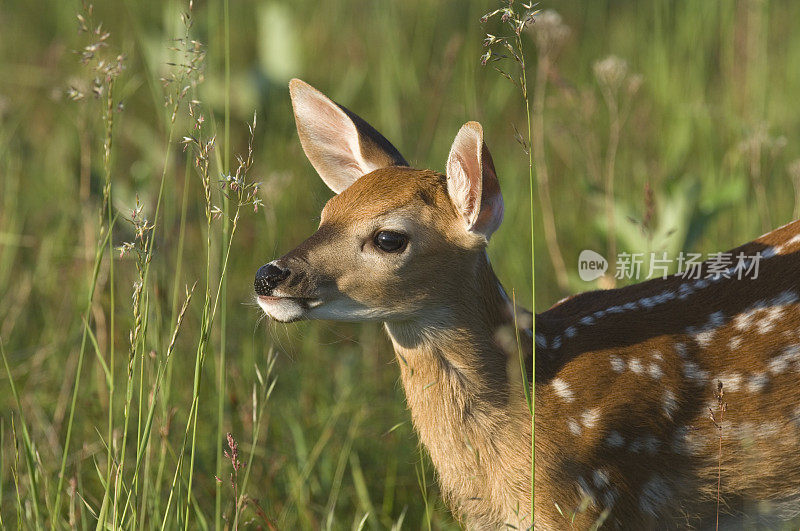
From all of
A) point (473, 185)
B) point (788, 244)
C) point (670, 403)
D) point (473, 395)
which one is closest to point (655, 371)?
point (670, 403)

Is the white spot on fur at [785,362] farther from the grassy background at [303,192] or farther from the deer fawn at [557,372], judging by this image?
the grassy background at [303,192]

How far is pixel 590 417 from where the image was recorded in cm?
266

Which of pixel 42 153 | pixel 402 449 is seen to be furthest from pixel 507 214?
pixel 42 153

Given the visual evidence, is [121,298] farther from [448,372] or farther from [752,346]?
[752,346]

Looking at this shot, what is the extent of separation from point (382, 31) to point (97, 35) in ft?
12.7

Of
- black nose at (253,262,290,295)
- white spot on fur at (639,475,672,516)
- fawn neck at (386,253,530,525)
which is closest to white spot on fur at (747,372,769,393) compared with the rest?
white spot on fur at (639,475,672,516)

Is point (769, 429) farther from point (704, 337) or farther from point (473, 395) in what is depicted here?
point (473, 395)

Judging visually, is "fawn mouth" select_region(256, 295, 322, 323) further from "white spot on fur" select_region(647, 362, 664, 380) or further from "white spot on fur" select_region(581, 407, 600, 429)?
"white spot on fur" select_region(647, 362, 664, 380)

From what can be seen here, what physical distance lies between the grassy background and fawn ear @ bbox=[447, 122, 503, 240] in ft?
1.75

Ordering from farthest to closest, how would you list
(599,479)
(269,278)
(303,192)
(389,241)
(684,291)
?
1. (303,192)
2. (684,291)
3. (599,479)
4. (389,241)
5. (269,278)

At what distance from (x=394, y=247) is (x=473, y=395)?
49cm

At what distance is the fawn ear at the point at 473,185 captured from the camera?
8.07ft

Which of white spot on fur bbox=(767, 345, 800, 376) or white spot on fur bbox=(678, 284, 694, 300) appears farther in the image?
white spot on fur bbox=(678, 284, 694, 300)

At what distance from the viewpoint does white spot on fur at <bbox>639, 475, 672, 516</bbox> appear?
271 cm
